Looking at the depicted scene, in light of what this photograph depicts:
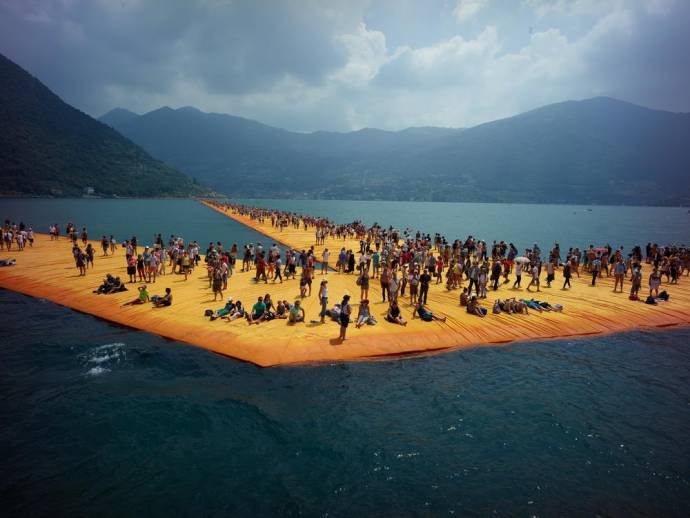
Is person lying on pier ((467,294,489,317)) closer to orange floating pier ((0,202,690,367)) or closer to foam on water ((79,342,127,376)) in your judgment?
orange floating pier ((0,202,690,367))

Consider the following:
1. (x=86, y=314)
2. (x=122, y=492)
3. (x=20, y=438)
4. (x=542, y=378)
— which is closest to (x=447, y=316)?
(x=542, y=378)

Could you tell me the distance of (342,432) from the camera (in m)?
10.6

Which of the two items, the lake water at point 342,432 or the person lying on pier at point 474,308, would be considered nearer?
the lake water at point 342,432

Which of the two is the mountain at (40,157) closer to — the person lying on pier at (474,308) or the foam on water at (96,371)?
the foam on water at (96,371)

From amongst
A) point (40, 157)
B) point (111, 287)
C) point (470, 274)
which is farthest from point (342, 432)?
point (40, 157)

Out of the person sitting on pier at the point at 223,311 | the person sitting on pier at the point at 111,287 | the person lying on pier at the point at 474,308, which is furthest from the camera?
the person sitting on pier at the point at 111,287

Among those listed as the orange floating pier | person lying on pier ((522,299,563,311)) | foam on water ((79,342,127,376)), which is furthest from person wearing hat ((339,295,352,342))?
person lying on pier ((522,299,563,311))

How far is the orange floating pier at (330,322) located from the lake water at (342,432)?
0.97 m

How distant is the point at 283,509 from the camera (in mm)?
8023

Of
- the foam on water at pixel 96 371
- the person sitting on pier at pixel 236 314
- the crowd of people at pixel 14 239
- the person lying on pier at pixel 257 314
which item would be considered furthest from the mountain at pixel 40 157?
the person lying on pier at pixel 257 314

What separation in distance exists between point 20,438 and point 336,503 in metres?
8.49

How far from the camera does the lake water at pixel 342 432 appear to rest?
325 inches

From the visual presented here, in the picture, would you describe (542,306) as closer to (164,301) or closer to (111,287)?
(164,301)

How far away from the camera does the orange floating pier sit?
50.3 feet
